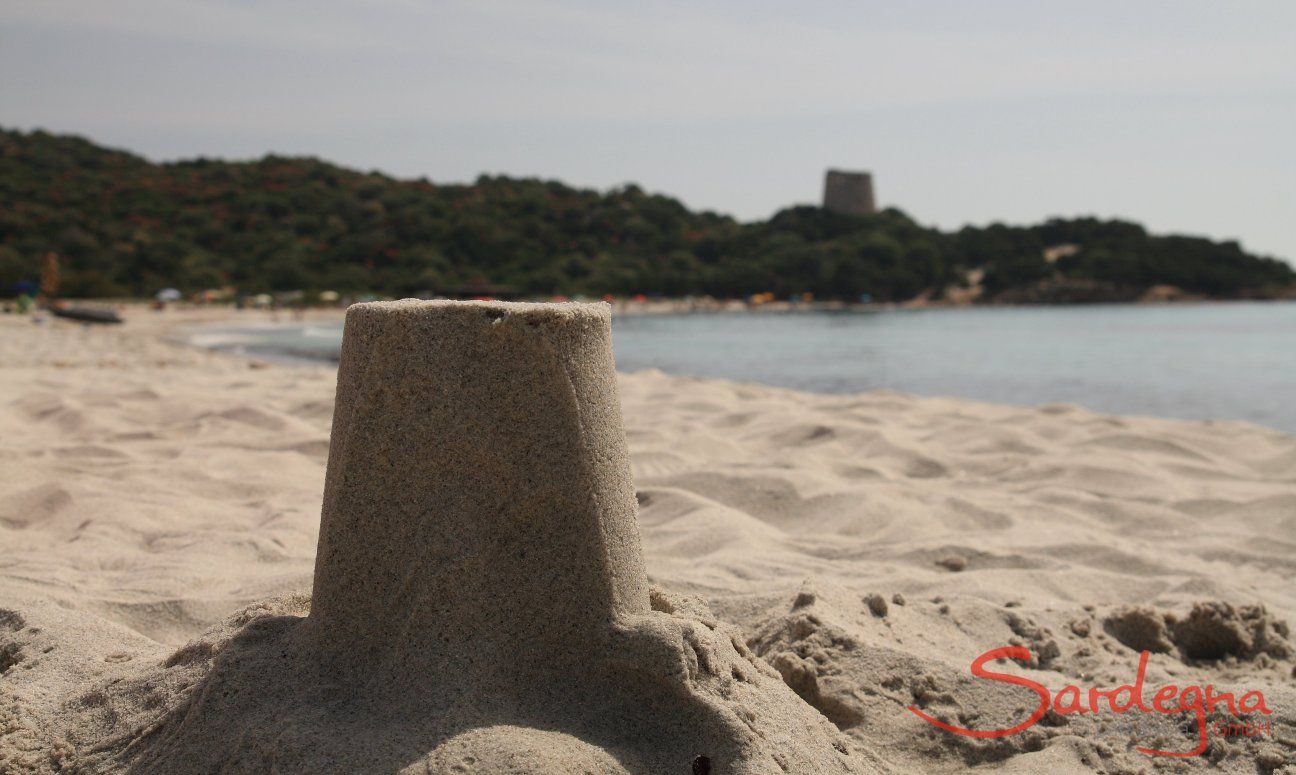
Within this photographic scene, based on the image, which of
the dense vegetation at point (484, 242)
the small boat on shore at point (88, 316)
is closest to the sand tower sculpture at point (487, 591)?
the small boat on shore at point (88, 316)

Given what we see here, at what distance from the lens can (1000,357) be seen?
19.6 m

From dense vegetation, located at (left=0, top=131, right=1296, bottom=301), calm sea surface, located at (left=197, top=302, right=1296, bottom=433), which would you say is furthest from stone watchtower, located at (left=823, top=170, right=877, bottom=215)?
calm sea surface, located at (left=197, top=302, right=1296, bottom=433)

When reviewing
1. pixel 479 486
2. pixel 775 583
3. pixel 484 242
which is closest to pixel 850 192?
pixel 484 242

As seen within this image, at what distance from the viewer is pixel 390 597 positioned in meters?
1.88

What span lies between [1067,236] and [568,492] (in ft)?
197

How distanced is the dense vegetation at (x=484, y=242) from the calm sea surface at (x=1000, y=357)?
15.2 metres

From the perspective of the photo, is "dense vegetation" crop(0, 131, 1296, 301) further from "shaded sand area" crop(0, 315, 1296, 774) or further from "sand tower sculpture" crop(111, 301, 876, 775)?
"sand tower sculpture" crop(111, 301, 876, 775)

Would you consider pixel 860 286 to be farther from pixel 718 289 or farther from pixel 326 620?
pixel 326 620

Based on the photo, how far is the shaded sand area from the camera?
75.4 inches

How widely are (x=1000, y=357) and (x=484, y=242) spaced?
35912mm

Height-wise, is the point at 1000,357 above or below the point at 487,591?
below

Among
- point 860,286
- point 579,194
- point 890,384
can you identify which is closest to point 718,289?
point 860,286

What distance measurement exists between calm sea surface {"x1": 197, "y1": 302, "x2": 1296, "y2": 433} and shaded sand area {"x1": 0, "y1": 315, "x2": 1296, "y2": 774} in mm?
5675

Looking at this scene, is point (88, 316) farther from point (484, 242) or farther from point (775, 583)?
point (484, 242)
